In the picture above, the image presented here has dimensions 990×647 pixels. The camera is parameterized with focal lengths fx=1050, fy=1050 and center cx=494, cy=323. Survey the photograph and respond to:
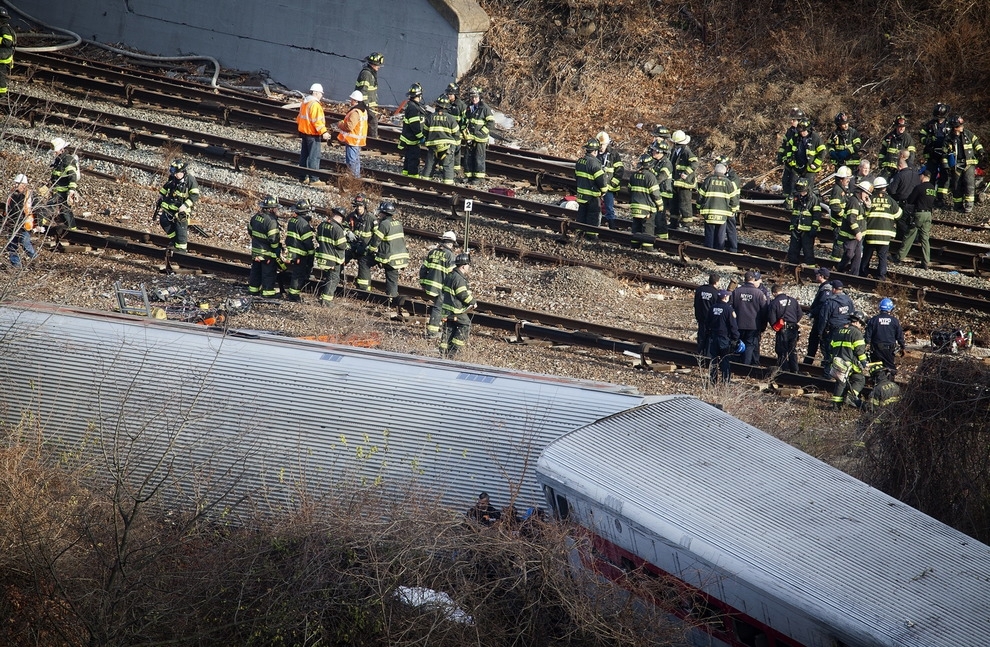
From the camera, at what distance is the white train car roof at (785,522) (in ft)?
23.4

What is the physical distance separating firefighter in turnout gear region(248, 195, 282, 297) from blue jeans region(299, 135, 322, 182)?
3.44 m

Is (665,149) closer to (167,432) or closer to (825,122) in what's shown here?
(825,122)

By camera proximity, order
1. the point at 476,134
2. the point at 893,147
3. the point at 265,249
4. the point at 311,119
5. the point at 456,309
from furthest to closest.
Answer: the point at 476,134 < the point at 893,147 < the point at 311,119 < the point at 265,249 < the point at 456,309

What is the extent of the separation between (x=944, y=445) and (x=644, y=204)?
7931 mm

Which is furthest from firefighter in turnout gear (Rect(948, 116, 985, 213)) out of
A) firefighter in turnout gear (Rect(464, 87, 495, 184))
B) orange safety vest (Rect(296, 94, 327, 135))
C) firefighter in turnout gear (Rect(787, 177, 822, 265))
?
orange safety vest (Rect(296, 94, 327, 135))

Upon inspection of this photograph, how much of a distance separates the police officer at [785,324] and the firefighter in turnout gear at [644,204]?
3.54 metres

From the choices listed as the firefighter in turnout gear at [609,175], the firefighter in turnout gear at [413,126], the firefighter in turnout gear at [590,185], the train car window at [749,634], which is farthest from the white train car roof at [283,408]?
the firefighter in turnout gear at [413,126]

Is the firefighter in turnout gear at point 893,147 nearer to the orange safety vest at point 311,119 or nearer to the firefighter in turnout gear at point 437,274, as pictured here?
the firefighter in turnout gear at point 437,274

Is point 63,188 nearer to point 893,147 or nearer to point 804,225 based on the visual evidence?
point 804,225

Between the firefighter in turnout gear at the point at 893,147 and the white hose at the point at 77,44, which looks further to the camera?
the white hose at the point at 77,44

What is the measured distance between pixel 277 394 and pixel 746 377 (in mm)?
6757

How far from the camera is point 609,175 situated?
57.0 feet

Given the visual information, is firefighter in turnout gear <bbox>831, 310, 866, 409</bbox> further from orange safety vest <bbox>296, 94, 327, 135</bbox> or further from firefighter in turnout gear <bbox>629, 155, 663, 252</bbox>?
orange safety vest <bbox>296, 94, 327, 135</bbox>

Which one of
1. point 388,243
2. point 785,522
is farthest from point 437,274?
point 785,522
